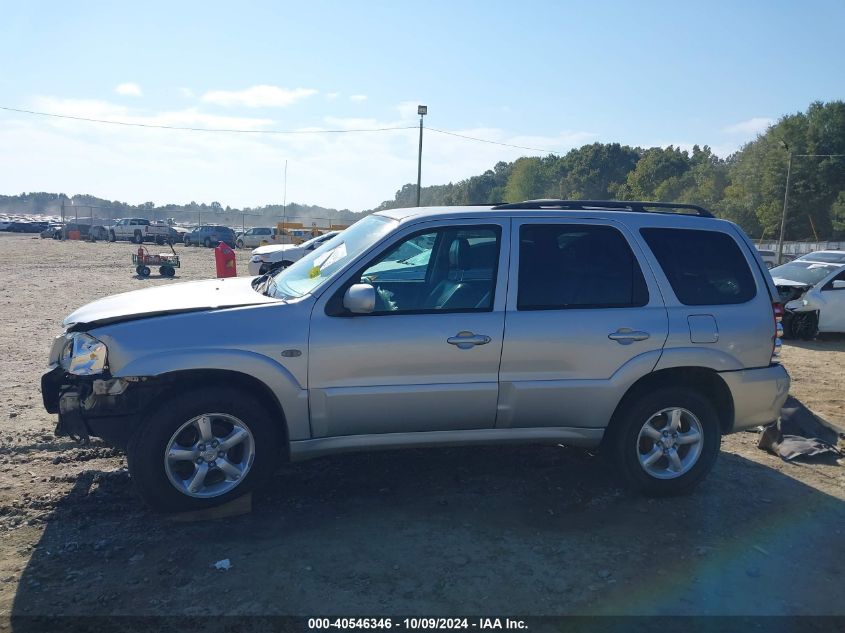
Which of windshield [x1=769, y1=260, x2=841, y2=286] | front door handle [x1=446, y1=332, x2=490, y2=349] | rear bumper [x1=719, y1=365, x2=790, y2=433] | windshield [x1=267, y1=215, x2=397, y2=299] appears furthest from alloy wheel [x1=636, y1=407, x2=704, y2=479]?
windshield [x1=769, y1=260, x2=841, y2=286]

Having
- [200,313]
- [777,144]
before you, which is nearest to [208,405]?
[200,313]

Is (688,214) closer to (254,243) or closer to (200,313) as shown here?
(200,313)

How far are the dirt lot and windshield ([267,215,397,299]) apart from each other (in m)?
1.39

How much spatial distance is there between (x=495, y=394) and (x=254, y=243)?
4351 cm

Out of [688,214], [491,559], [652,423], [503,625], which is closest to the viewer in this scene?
[503,625]

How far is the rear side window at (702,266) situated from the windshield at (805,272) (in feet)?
27.6

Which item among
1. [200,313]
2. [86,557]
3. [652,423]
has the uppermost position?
[200,313]

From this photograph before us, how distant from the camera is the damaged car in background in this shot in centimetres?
1219

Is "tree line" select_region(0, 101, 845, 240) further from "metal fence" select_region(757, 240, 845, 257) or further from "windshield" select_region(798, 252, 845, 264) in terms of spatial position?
"windshield" select_region(798, 252, 845, 264)

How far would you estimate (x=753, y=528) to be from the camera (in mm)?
4691

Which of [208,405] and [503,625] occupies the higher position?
[208,405]

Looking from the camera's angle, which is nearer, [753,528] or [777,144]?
[753,528]

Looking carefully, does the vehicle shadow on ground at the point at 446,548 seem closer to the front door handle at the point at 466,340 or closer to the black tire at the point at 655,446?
the black tire at the point at 655,446

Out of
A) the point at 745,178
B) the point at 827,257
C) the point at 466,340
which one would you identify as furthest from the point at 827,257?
the point at 745,178
